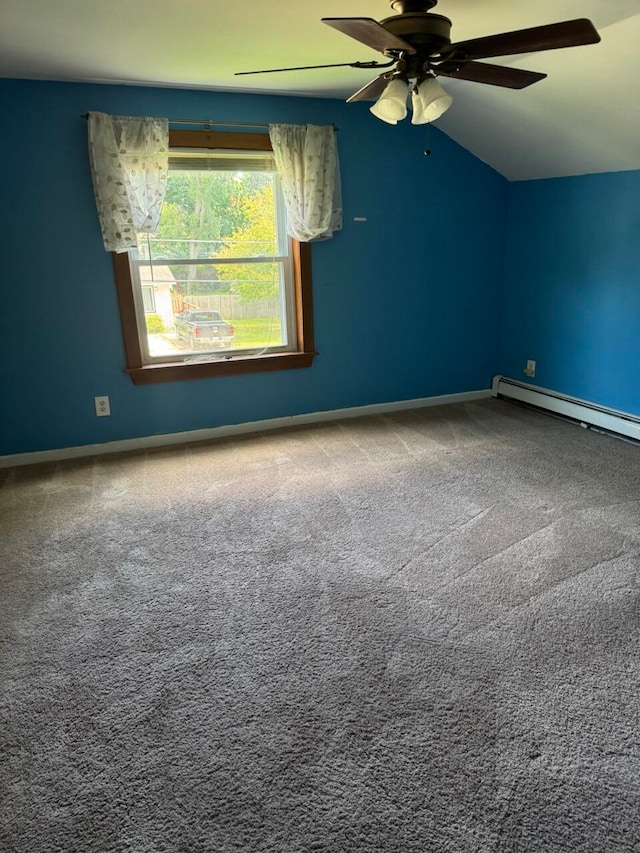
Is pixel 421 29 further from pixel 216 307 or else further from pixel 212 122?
pixel 216 307

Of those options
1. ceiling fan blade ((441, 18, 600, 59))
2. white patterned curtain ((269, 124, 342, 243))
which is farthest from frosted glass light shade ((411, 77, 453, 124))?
white patterned curtain ((269, 124, 342, 243))

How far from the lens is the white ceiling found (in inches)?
90.0

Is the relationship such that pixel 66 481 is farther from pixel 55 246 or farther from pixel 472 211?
Answer: pixel 472 211

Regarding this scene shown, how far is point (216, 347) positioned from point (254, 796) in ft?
9.83

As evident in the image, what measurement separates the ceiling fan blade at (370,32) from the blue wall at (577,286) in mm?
2386

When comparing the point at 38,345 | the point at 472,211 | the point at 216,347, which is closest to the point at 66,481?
the point at 38,345

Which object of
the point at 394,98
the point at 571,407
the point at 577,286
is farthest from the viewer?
the point at 571,407

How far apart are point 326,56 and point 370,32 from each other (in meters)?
1.33

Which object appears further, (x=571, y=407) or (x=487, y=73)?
(x=571, y=407)

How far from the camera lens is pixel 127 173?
3.39 meters

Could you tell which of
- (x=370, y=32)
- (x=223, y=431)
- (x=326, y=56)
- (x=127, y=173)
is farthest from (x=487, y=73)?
(x=223, y=431)

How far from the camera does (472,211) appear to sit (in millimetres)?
4410

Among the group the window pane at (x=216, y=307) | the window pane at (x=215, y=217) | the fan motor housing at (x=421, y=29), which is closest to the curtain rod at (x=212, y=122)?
the window pane at (x=215, y=217)

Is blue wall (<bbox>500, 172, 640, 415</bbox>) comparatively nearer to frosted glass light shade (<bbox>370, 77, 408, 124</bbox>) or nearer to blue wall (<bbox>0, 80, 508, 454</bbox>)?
blue wall (<bbox>0, 80, 508, 454</bbox>)
